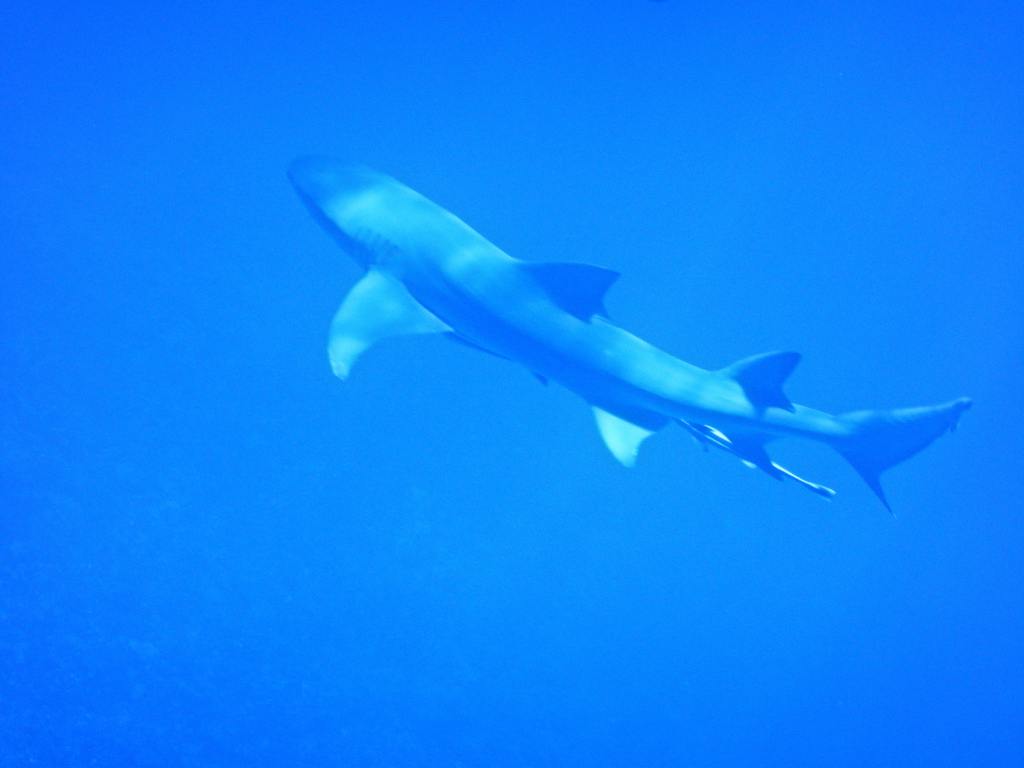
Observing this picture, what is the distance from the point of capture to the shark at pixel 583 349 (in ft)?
13.1

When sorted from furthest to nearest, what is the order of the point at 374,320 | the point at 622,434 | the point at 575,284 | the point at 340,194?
the point at 340,194, the point at 374,320, the point at 622,434, the point at 575,284

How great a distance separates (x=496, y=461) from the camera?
24.7ft

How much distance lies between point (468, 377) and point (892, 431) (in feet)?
13.3

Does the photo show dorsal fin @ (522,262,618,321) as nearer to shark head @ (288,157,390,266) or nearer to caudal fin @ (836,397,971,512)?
Answer: shark head @ (288,157,390,266)

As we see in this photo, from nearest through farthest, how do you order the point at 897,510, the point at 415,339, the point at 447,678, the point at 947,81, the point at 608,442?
the point at 608,442
the point at 947,81
the point at 447,678
the point at 415,339
the point at 897,510

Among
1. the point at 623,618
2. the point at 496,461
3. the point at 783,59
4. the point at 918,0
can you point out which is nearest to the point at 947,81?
the point at 918,0

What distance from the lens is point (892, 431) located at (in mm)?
4188

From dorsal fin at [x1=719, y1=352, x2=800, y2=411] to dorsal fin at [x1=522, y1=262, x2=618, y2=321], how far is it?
0.71 m

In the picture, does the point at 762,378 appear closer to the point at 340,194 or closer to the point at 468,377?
the point at 340,194

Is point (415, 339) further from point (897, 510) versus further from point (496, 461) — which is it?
point (897, 510)

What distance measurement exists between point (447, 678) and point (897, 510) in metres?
4.68

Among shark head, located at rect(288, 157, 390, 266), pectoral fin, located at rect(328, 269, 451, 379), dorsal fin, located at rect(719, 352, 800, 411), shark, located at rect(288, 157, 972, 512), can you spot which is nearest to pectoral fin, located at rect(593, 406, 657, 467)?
shark, located at rect(288, 157, 972, 512)

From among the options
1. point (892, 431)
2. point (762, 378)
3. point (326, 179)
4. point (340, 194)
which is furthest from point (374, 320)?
point (892, 431)

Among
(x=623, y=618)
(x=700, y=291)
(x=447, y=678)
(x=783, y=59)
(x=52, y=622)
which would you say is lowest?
(x=52, y=622)
